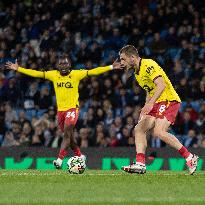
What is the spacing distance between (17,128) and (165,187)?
442 inches

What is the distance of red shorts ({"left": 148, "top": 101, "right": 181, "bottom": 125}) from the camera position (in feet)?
47.1

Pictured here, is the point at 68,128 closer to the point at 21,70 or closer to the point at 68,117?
the point at 68,117

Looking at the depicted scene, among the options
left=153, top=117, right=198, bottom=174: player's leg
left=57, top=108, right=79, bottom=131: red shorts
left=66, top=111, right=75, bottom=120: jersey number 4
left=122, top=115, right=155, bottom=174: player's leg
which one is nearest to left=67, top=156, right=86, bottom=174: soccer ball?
left=57, top=108, right=79, bottom=131: red shorts

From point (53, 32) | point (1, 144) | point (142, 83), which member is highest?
point (53, 32)

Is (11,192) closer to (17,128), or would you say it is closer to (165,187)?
(165,187)

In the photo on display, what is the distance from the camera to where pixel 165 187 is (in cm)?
1198

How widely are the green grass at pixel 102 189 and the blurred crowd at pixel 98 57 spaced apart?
311 inches

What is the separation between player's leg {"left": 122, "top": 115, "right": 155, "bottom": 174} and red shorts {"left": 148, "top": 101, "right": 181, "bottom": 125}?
13cm

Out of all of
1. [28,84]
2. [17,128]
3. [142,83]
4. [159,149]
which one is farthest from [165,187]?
[28,84]

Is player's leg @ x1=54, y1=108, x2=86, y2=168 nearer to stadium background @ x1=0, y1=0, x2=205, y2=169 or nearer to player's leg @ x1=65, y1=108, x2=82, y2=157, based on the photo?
player's leg @ x1=65, y1=108, x2=82, y2=157

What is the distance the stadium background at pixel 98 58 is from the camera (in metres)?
22.1

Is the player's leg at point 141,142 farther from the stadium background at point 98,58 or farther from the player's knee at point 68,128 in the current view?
the stadium background at point 98,58

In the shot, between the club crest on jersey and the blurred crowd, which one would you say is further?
the blurred crowd

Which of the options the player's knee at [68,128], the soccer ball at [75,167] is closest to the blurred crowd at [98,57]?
the player's knee at [68,128]
